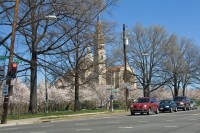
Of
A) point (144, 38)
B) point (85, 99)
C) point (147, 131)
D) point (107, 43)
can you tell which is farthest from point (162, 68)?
point (147, 131)

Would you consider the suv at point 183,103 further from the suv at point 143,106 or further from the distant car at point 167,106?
the suv at point 143,106

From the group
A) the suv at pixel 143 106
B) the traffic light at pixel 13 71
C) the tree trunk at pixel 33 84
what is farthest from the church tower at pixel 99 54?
the traffic light at pixel 13 71

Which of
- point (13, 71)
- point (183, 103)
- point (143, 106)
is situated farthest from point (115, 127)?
point (183, 103)

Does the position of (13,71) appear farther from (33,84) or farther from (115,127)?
(33,84)

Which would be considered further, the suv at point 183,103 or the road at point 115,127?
the suv at point 183,103

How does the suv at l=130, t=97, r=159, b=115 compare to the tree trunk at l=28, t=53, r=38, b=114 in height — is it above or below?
below

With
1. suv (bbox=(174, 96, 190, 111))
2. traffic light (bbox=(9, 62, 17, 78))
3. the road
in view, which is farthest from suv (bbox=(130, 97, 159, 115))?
traffic light (bbox=(9, 62, 17, 78))

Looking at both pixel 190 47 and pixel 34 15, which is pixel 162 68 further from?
pixel 34 15

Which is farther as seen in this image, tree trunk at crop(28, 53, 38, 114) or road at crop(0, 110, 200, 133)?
tree trunk at crop(28, 53, 38, 114)

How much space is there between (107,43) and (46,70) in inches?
371

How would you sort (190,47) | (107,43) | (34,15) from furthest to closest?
(190,47) < (107,43) < (34,15)

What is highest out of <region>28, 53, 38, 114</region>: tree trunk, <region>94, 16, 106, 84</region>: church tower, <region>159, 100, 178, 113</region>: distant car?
<region>94, 16, 106, 84</region>: church tower

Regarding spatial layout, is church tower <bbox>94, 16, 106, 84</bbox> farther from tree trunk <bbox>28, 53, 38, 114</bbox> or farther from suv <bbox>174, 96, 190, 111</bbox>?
suv <bbox>174, 96, 190, 111</bbox>

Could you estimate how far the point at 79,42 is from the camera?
3728 centimetres
